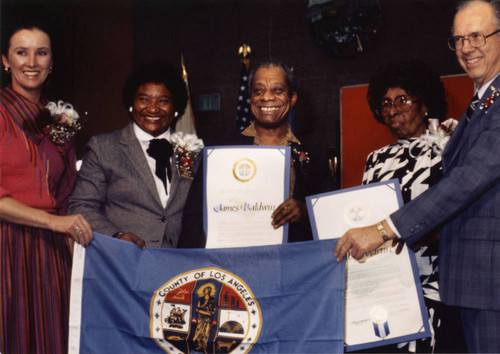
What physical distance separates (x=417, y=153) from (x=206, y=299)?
53.9 inches

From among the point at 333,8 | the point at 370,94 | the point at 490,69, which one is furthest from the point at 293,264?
the point at 333,8

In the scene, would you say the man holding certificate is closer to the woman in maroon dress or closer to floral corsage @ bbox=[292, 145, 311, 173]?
floral corsage @ bbox=[292, 145, 311, 173]

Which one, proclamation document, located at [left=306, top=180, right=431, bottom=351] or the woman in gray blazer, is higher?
the woman in gray blazer

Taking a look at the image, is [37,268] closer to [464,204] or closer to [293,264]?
[293,264]

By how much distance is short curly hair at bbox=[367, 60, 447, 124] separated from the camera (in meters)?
3.22

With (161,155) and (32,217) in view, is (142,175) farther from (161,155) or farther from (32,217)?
(32,217)

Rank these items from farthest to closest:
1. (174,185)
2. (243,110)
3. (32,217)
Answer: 1. (243,110)
2. (174,185)
3. (32,217)

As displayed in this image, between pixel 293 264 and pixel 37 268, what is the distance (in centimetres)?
136

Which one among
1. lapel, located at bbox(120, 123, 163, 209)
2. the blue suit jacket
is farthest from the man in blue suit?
lapel, located at bbox(120, 123, 163, 209)

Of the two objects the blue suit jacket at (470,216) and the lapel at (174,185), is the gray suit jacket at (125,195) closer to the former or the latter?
the lapel at (174,185)

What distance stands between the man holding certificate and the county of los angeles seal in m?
0.40

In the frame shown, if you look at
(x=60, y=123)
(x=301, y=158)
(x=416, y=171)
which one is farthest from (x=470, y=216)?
(x=60, y=123)

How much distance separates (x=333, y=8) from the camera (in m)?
6.26

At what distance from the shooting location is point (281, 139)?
10.1ft
